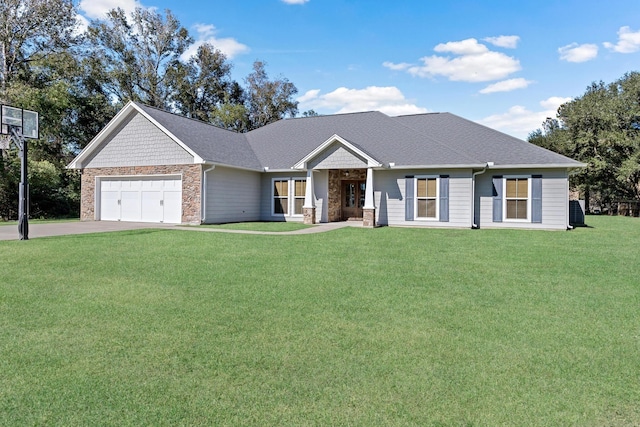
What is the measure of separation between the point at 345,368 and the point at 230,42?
131 ft

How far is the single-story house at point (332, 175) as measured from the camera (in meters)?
16.3

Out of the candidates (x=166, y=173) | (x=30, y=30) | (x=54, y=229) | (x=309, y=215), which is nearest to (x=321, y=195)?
(x=309, y=215)

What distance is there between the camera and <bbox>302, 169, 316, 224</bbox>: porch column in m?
17.9

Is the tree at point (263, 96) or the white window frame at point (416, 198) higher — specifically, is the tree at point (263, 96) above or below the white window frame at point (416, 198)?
above

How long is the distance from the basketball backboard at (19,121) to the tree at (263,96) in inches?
1146

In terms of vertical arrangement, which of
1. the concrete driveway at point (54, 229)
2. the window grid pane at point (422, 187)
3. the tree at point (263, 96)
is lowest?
the concrete driveway at point (54, 229)

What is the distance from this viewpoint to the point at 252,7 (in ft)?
58.2

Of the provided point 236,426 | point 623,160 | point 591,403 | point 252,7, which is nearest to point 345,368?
point 236,426

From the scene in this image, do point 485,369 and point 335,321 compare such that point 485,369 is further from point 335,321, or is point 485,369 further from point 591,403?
point 335,321

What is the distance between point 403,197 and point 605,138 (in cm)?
2457

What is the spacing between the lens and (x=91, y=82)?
32531mm

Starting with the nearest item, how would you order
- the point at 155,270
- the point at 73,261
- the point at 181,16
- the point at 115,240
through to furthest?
the point at 155,270, the point at 73,261, the point at 115,240, the point at 181,16

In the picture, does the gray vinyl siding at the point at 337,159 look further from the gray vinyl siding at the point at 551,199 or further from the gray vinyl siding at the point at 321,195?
the gray vinyl siding at the point at 551,199

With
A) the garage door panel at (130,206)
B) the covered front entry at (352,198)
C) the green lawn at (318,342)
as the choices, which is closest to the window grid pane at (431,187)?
the covered front entry at (352,198)
